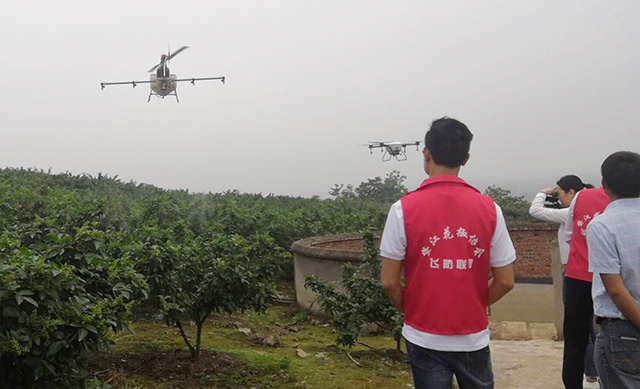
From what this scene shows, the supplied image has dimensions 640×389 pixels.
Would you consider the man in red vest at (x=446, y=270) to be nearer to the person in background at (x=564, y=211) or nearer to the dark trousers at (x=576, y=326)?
the dark trousers at (x=576, y=326)

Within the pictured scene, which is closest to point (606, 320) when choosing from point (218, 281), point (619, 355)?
point (619, 355)

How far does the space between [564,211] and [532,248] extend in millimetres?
9583

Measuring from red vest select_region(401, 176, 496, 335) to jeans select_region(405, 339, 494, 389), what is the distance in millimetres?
115

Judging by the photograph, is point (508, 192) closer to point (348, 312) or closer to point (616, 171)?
point (348, 312)

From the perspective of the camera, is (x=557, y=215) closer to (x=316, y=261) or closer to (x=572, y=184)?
(x=572, y=184)

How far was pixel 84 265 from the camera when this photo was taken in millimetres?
4355

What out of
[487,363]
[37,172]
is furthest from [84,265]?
[37,172]

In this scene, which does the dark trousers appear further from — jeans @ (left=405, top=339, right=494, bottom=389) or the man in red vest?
jeans @ (left=405, top=339, right=494, bottom=389)

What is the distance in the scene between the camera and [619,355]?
298 centimetres

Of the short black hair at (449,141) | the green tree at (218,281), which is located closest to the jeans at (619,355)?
the short black hair at (449,141)

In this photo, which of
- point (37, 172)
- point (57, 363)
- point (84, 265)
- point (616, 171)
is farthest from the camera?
point (37, 172)

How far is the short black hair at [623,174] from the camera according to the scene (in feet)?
10.5

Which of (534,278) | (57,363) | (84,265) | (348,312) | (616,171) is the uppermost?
(616,171)

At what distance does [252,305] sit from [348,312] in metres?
1.25
